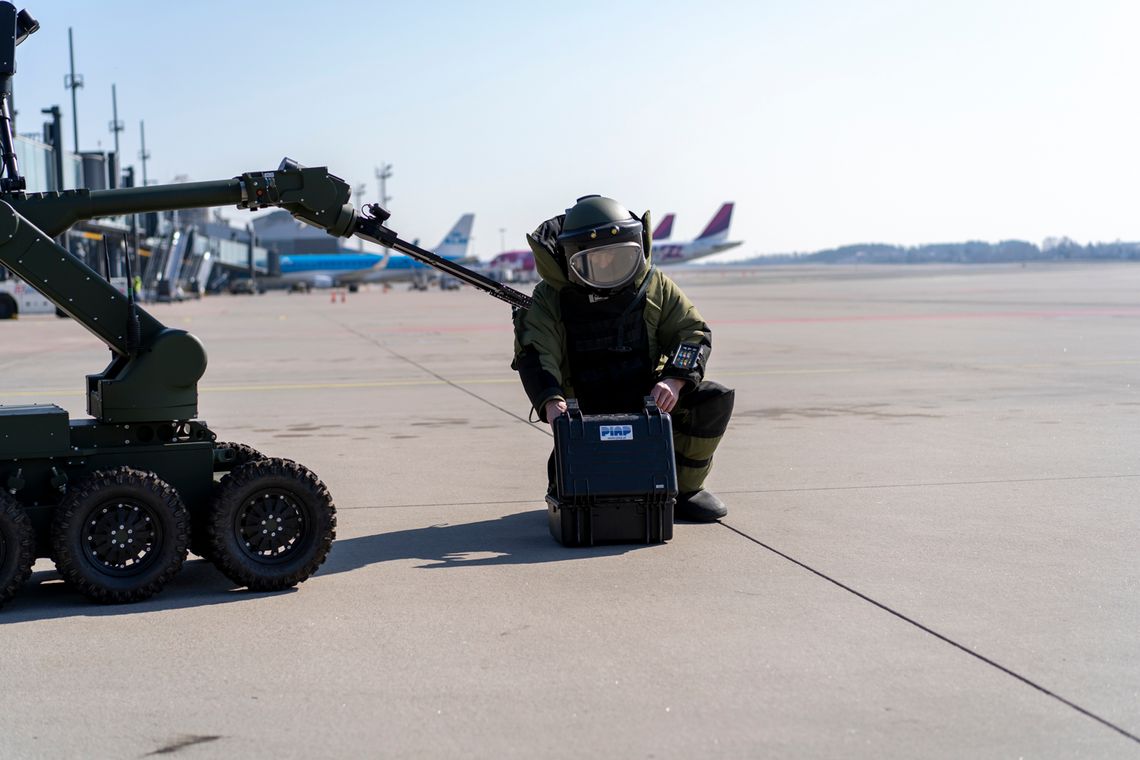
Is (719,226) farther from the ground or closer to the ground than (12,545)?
farther from the ground

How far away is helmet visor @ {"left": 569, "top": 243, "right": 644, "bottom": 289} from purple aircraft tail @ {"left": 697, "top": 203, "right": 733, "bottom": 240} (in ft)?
410

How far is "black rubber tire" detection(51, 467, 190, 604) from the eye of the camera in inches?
209

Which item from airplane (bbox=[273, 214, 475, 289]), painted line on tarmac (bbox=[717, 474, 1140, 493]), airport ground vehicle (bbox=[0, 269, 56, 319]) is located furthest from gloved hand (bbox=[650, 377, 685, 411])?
airplane (bbox=[273, 214, 475, 289])

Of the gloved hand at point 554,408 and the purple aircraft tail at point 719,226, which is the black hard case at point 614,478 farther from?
Result: the purple aircraft tail at point 719,226

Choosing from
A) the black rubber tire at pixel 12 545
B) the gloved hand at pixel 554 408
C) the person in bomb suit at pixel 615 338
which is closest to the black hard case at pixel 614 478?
the gloved hand at pixel 554 408

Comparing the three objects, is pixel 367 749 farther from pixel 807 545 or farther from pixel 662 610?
pixel 807 545

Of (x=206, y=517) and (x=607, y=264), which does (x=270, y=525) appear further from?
(x=607, y=264)

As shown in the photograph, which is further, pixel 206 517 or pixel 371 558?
pixel 371 558

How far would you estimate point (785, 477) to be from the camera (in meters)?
8.77

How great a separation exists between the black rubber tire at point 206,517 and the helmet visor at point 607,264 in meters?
2.00

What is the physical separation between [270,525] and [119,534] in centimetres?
63

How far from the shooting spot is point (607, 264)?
6.86 meters

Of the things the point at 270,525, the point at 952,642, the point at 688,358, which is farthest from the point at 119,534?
the point at 952,642

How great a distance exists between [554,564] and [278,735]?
2.51 meters
